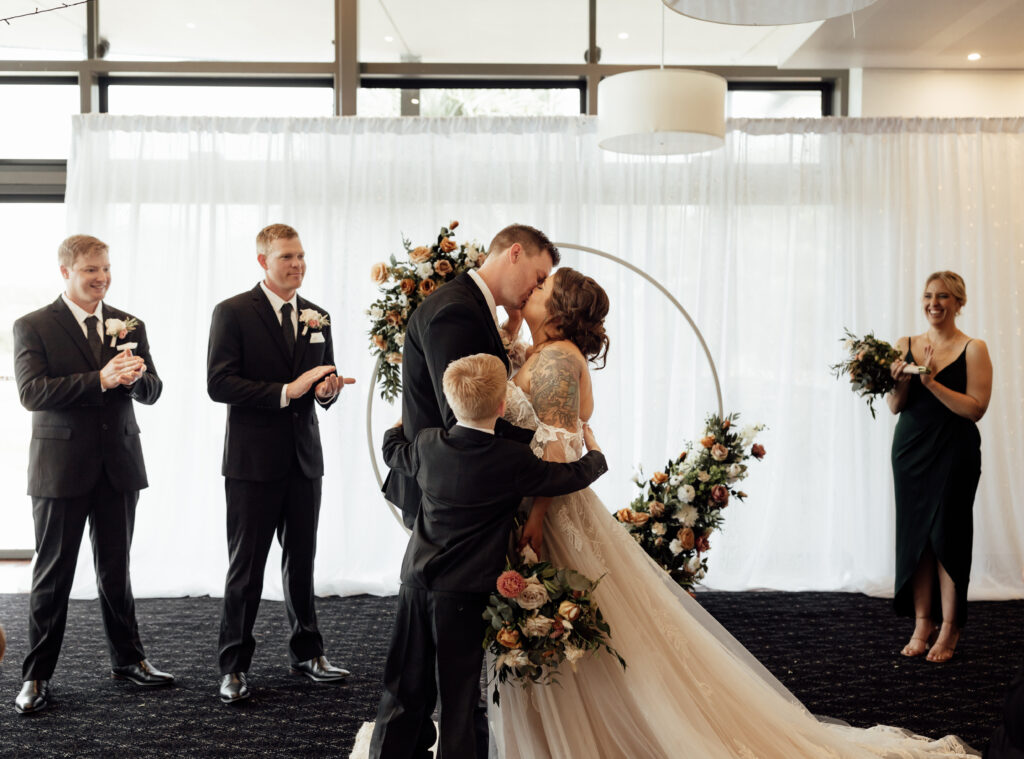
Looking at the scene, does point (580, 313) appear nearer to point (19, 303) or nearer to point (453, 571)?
point (453, 571)

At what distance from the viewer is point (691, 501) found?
4.49 m

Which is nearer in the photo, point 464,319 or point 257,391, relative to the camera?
point 464,319

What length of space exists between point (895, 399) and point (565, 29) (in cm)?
331

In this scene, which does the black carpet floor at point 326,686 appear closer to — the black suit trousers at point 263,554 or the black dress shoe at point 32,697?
the black dress shoe at point 32,697

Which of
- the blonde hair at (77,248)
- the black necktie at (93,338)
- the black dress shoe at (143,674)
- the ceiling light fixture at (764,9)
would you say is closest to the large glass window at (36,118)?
the blonde hair at (77,248)

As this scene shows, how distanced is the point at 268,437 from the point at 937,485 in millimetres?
3146

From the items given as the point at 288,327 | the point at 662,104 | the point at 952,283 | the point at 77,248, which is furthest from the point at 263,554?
the point at 952,283

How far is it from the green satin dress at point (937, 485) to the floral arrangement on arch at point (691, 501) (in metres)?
0.78

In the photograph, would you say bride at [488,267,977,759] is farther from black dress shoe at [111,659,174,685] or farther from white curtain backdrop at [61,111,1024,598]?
white curtain backdrop at [61,111,1024,598]

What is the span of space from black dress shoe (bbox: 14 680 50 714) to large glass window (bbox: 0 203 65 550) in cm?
315

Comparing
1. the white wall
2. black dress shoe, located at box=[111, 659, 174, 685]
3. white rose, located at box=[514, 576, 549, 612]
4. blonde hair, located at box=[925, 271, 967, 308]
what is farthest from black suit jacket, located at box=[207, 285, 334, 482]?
the white wall

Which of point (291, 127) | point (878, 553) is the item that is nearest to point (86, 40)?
point (291, 127)

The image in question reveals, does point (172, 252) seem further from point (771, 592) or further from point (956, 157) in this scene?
point (956, 157)

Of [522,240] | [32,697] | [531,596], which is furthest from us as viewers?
[32,697]
